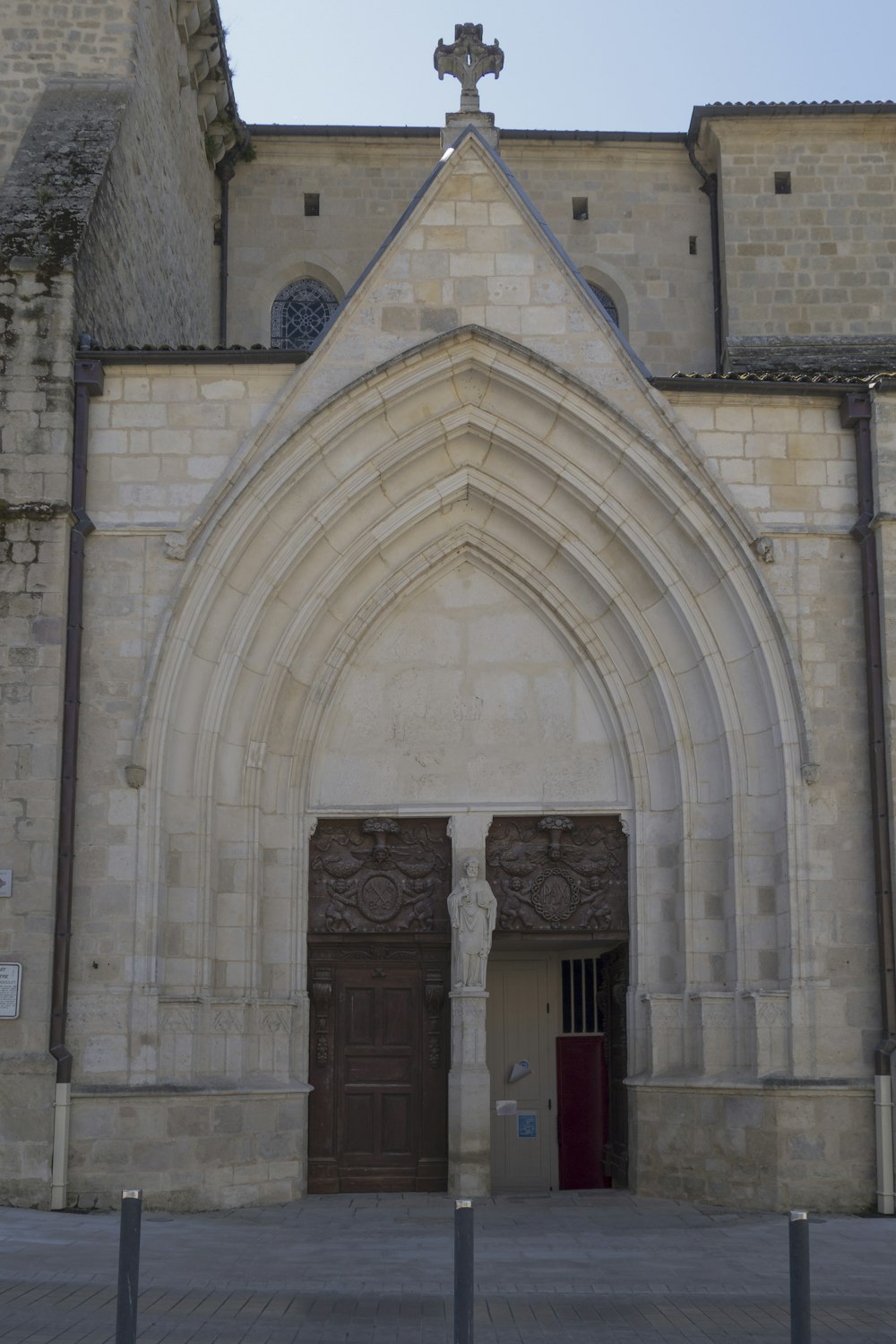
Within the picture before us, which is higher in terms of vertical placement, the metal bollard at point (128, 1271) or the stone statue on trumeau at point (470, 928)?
the stone statue on trumeau at point (470, 928)

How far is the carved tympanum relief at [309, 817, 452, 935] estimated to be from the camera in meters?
12.4

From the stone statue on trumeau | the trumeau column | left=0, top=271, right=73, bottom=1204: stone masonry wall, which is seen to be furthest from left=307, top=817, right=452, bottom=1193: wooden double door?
left=0, top=271, right=73, bottom=1204: stone masonry wall

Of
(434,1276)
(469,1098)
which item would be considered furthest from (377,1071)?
(434,1276)

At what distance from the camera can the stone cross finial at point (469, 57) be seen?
43.3ft

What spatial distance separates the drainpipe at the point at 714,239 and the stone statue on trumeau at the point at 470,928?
7697mm

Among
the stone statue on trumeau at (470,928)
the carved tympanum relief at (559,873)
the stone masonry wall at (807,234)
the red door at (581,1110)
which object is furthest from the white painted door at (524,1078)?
the stone masonry wall at (807,234)

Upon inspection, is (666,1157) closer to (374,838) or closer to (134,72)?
(374,838)

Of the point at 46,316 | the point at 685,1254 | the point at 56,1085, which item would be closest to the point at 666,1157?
the point at 685,1254

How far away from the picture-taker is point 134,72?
14.3 metres

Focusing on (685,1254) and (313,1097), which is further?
(313,1097)

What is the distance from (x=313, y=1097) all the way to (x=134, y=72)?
921 centimetres

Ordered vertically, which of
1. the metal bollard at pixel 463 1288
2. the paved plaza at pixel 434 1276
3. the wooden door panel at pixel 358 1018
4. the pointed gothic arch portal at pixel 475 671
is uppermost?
the pointed gothic arch portal at pixel 475 671

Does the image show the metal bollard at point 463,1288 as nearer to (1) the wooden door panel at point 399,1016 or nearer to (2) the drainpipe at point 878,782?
(2) the drainpipe at point 878,782

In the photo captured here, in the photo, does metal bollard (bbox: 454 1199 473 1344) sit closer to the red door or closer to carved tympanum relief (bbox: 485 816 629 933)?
carved tympanum relief (bbox: 485 816 629 933)
